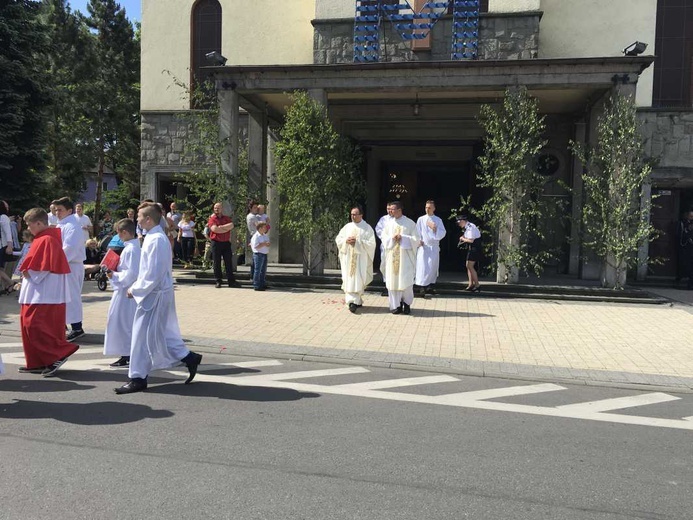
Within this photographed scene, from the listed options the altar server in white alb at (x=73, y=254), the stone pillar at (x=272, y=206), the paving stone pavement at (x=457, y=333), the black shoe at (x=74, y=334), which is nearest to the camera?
the paving stone pavement at (x=457, y=333)

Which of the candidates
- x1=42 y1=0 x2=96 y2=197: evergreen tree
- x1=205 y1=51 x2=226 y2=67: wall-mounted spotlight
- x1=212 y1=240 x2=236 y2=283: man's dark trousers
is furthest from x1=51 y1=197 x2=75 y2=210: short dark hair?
x1=42 y1=0 x2=96 y2=197: evergreen tree

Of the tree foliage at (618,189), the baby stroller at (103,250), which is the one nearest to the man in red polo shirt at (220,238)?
Answer: the baby stroller at (103,250)

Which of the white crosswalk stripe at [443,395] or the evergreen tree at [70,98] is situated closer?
the white crosswalk stripe at [443,395]

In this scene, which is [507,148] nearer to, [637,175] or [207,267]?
[637,175]

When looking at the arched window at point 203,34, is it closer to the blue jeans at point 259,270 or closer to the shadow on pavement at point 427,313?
the blue jeans at point 259,270

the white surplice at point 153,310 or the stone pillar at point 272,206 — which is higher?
the stone pillar at point 272,206

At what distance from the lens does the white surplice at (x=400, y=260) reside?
1089 centimetres

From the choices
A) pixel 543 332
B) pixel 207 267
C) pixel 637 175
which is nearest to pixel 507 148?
pixel 637 175

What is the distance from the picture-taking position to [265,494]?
3.82m

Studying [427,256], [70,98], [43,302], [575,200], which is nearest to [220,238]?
[427,256]

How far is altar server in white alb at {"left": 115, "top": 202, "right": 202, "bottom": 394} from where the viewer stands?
6070mm

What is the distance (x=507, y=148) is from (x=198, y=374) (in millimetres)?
8988

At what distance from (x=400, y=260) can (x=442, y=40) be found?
27.3ft

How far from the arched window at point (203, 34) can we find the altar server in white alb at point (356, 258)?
1064 centimetres
